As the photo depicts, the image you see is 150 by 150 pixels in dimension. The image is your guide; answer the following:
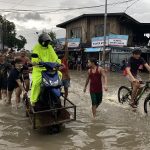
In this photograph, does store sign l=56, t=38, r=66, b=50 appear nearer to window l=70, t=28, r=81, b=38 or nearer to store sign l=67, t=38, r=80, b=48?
store sign l=67, t=38, r=80, b=48

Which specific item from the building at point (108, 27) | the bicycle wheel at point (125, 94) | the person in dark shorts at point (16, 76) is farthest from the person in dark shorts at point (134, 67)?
the building at point (108, 27)

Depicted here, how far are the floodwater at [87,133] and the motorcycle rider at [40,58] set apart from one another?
0.90 meters

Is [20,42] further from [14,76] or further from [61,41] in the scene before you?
[14,76]

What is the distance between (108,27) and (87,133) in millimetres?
32451

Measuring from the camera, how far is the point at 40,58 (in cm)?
866

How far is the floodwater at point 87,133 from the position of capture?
24.3 ft

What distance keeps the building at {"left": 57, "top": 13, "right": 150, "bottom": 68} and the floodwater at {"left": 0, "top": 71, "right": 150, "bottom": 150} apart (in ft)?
94.2

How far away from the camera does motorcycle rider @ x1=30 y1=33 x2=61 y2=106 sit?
8.29 meters

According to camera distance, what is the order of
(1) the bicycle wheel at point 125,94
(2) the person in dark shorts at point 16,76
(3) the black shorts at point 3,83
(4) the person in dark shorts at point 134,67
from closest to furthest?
(4) the person in dark shorts at point 134,67, (2) the person in dark shorts at point 16,76, (1) the bicycle wheel at point 125,94, (3) the black shorts at point 3,83

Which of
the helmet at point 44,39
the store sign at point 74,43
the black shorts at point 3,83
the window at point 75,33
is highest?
the window at point 75,33

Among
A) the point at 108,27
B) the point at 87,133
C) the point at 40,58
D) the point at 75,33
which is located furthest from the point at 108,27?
the point at 87,133

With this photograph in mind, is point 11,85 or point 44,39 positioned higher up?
point 44,39

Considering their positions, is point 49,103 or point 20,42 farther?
point 20,42

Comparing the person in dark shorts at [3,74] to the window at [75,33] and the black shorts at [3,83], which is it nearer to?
the black shorts at [3,83]
